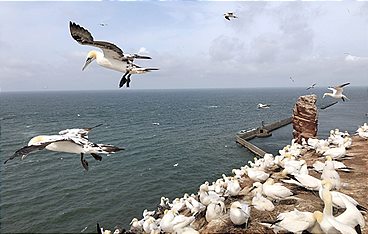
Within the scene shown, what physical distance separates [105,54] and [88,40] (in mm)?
424

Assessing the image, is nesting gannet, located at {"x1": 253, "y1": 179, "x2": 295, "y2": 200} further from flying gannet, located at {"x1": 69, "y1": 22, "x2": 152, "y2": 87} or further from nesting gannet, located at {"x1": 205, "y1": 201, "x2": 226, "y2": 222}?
flying gannet, located at {"x1": 69, "y1": 22, "x2": 152, "y2": 87}

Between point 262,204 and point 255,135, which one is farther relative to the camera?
point 255,135

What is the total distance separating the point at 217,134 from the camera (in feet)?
205

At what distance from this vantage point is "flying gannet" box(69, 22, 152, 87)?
211 inches

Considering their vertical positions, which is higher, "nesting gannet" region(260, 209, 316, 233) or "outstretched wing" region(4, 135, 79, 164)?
"outstretched wing" region(4, 135, 79, 164)

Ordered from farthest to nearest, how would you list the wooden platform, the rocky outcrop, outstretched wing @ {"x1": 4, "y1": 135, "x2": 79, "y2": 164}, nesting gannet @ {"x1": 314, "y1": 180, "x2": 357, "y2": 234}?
the wooden platform, the rocky outcrop, nesting gannet @ {"x1": 314, "y1": 180, "x2": 357, "y2": 234}, outstretched wing @ {"x1": 4, "y1": 135, "x2": 79, "y2": 164}

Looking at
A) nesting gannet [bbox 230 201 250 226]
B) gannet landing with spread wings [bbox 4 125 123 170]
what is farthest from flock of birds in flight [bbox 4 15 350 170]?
nesting gannet [bbox 230 201 250 226]

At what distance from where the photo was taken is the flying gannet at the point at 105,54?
211 inches

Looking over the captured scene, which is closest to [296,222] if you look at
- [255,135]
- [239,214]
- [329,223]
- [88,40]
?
[329,223]

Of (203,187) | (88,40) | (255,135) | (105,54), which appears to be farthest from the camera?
(255,135)

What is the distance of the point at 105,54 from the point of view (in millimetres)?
5730

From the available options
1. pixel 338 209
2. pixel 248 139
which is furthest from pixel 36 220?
pixel 248 139

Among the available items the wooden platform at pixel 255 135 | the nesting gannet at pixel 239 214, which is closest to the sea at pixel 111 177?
the wooden platform at pixel 255 135

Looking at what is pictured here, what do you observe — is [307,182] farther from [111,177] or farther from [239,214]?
[111,177]
